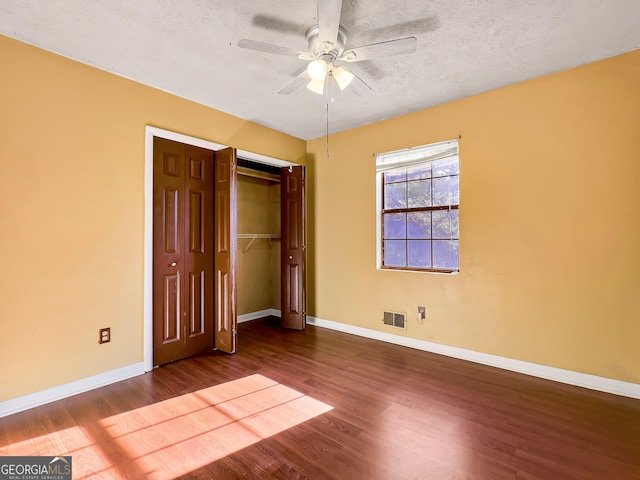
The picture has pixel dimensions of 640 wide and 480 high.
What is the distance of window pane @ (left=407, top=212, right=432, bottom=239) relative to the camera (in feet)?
11.8

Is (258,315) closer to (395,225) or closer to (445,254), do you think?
(395,225)

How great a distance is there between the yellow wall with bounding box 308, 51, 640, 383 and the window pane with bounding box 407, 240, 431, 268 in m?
0.18

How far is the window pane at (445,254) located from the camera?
134 inches

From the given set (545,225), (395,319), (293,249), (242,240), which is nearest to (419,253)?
(395,319)

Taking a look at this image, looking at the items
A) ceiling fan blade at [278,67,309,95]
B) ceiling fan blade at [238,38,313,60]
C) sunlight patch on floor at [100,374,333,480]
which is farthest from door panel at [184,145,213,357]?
ceiling fan blade at [238,38,313,60]

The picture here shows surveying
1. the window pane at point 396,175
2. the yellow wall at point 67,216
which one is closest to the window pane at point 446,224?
the window pane at point 396,175

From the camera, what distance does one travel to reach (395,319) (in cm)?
Result: 375

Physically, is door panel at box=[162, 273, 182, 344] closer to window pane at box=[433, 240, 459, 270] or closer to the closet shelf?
the closet shelf

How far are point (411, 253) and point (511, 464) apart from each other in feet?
7.57

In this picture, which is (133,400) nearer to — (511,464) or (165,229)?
(165,229)

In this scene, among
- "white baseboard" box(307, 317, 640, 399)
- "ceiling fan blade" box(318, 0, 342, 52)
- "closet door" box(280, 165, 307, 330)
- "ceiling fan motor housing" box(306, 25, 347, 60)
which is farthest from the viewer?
"closet door" box(280, 165, 307, 330)

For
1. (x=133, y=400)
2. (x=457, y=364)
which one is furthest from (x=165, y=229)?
(x=457, y=364)

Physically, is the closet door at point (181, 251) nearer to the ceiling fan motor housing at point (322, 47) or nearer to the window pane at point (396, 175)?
the ceiling fan motor housing at point (322, 47)

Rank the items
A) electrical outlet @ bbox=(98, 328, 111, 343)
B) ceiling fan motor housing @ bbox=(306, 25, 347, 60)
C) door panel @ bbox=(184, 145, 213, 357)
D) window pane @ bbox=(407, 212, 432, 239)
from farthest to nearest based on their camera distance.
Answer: window pane @ bbox=(407, 212, 432, 239), door panel @ bbox=(184, 145, 213, 357), electrical outlet @ bbox=(98, 328, 111, 343), ceiling fan motor housing @ bbox=(306, 25, 347, 60)
